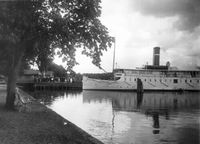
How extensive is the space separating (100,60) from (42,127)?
5.75 m

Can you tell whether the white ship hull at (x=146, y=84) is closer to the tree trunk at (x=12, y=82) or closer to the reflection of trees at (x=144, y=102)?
the reflection of trees at (x=144, y=102)

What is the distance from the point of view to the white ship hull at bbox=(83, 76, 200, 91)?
7088 centimetres

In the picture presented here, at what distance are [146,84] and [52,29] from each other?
63541 millimetres

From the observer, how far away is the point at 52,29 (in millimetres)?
13281

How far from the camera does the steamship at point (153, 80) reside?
233ft

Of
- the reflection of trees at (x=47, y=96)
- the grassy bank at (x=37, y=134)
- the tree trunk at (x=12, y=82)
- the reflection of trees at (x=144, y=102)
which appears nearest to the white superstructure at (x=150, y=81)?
the reflection of trees at (x=47, y=96)

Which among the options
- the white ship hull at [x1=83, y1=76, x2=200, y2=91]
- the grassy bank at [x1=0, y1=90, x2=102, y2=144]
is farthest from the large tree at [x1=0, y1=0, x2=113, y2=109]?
the white ship hull at [x1=83, y1=76, x2=200, y2=91]

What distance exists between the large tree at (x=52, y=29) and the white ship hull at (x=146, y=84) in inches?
2199

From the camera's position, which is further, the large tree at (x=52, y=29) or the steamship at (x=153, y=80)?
the steamship at (x=153, y=80)

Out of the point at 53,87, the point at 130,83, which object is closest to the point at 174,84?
the point at 130,83

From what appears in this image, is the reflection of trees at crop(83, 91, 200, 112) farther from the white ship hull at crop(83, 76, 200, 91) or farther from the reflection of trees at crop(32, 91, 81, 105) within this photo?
the white ship hull at crop(83, 76, 200, 91)

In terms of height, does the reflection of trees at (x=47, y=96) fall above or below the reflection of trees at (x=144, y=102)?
above

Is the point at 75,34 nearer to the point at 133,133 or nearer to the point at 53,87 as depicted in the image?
the point at 133,133

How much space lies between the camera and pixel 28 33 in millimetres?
13250
